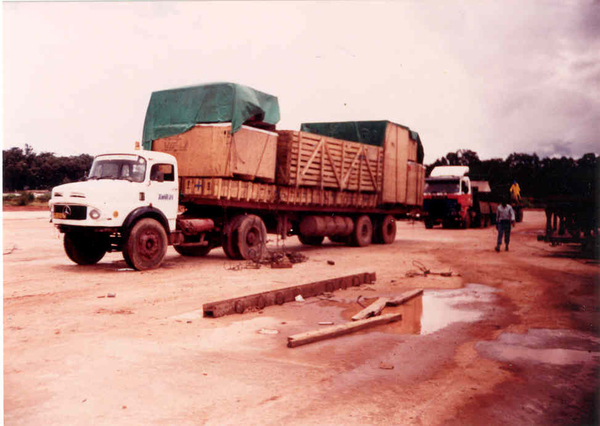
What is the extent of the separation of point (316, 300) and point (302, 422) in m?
5.00

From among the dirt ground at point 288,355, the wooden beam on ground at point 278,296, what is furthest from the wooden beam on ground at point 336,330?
the wooden beam on ground at point 278,296

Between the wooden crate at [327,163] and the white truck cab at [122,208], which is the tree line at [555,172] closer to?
the wooden crate at [327,163]

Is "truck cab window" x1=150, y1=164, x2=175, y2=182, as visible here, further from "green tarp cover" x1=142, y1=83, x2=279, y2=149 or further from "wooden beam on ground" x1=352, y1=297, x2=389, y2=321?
"wooden beam on ground" x1=352, y1=297, x2=389, y2=321

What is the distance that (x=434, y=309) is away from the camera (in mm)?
8477

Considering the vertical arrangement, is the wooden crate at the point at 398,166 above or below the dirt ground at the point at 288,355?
above

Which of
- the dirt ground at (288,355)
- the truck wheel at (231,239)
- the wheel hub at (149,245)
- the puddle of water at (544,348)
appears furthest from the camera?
the truck wheel at (231,239)

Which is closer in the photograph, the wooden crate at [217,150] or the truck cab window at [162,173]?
the truck cab window at [162,173]

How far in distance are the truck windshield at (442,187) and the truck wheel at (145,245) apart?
70.3 feet

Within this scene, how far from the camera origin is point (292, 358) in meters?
5.66

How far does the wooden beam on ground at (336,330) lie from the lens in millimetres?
6137

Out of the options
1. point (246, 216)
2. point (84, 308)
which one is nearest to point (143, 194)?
point (246, 216)

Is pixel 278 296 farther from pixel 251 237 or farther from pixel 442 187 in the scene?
pixel 442 187

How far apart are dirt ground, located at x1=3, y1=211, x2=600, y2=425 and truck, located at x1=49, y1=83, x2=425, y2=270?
116 centimetres

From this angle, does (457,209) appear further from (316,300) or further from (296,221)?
(316,300)
